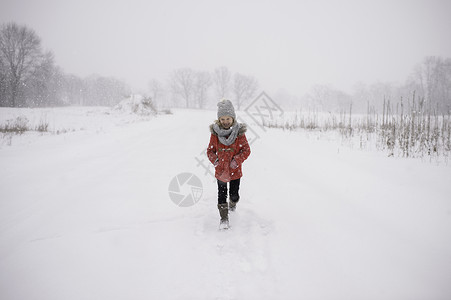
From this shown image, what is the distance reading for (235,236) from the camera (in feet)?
8.02

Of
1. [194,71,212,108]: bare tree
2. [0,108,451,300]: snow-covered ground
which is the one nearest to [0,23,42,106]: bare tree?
[0,108,451,300]: snow-covered ground

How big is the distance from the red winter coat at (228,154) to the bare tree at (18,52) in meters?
39.5

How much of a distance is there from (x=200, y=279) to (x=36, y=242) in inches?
72.8

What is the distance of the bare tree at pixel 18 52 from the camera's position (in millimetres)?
27703

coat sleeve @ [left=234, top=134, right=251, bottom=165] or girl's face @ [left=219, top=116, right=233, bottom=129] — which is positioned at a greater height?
girl's face @ [left=219, top=116, right=233, bottom=129]

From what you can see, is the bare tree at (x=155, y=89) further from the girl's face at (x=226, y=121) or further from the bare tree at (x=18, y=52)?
the girl's face at (x=226, y=121)

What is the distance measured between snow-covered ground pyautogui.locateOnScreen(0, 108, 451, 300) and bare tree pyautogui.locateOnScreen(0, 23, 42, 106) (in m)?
35.8

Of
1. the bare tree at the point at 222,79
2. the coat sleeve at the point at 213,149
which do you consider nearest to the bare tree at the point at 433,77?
the bare tree at the point at 222,79

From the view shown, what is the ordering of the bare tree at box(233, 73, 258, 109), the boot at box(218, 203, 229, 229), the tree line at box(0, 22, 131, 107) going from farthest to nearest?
the bare tree at box(233, 73, 258, 109) < the tree line at box(0, 22, 131, 107) < the boot at box(218, 203, 229, 229)

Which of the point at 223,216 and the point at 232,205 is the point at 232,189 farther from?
the point at 223,216

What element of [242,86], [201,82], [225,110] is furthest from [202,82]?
[225,110]

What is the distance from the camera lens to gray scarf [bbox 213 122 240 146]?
2.61 metres

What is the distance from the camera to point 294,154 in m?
5.87

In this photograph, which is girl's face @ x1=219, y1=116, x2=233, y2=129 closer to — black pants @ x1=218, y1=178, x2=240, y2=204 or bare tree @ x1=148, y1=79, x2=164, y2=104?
black pants @ x1=218, y1=178, x2=240, y2=204
